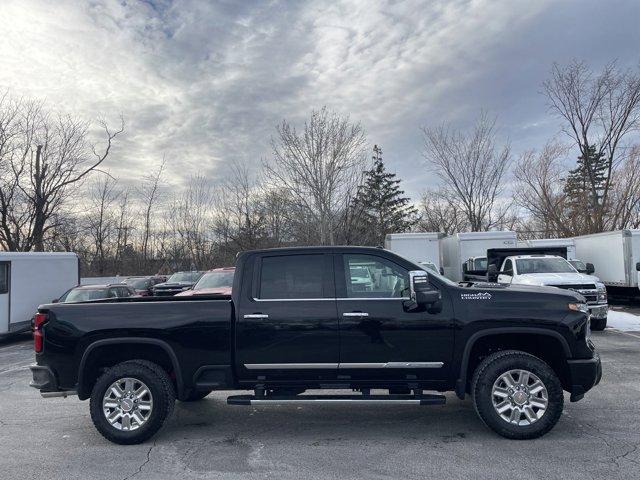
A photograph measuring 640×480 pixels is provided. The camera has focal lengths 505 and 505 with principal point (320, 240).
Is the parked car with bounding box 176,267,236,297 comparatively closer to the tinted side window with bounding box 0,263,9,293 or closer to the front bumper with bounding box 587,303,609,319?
the tinted side window with bounding box 0,263,9,293

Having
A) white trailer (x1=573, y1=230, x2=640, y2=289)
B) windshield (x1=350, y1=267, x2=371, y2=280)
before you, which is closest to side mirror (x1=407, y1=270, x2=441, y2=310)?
windshield (x1=350, y1=267, x2=371, y2=280)

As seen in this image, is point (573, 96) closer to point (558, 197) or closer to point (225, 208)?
point (558, 197)

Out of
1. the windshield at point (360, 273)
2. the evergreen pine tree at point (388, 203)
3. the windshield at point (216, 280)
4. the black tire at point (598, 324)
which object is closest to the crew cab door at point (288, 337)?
the windshield at point (360, 273)

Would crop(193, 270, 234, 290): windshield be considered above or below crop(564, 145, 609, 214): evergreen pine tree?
below

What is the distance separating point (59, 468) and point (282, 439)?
2076 mm

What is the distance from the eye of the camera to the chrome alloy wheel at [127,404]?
17.0 feet

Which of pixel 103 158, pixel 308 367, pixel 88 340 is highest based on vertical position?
pixel 103 158

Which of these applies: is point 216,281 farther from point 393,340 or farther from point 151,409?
point 393,340

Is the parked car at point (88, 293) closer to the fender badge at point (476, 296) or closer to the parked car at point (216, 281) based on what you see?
the parked car at point (216, 281)

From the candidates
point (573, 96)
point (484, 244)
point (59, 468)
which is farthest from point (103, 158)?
point (59, 468)

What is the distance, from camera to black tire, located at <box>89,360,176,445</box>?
5.14m

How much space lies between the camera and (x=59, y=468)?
4582 mm

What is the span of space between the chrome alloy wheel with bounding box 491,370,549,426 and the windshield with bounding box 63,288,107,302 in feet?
38.1

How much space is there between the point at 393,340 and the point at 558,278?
9270mm
